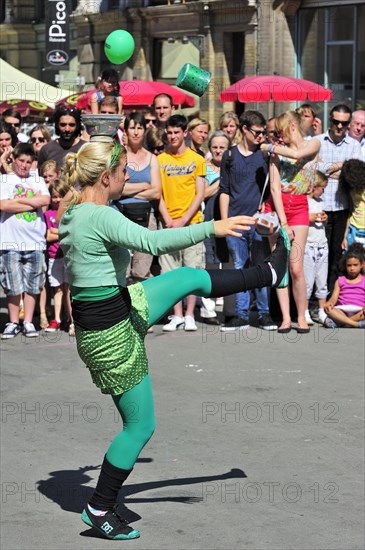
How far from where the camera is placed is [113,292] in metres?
5.27

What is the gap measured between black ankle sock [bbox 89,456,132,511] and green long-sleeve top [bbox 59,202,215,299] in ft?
2.94

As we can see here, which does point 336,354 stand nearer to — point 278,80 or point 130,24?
point 278,80

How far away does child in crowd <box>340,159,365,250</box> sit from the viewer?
430 inches

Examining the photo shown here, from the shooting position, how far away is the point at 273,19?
82.5ft

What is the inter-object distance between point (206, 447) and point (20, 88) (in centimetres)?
1577

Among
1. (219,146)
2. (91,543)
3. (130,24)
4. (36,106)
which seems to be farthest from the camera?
(130,24)

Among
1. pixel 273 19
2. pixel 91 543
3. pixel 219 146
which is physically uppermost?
pixel 273 19

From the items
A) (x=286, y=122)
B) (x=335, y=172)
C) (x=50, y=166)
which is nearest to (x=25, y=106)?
(x=50, y=166)

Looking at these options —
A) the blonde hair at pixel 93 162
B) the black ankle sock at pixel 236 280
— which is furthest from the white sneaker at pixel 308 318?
the blonde hair at pixel 93 162

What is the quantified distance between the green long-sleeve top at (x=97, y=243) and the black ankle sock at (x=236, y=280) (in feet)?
1.42

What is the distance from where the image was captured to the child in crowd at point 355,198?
10.9 m

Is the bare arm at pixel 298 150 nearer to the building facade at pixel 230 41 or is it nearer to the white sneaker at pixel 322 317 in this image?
the white sneaker at pixel 322 317

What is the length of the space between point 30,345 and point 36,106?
34.1ft

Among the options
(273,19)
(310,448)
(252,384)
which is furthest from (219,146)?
(273,19)
